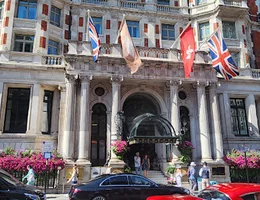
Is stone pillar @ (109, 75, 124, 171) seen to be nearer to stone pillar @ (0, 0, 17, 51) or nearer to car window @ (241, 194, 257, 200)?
stone pillar @ (0, 0, 17, 51)

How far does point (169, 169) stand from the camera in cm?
1886

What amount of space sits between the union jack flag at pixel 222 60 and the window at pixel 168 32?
7378 millimetres

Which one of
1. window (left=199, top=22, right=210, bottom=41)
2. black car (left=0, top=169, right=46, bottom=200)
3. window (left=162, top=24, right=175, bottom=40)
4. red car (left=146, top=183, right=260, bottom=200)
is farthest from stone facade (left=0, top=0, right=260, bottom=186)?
red car (left=146, top=183, right=260, bottom=200)

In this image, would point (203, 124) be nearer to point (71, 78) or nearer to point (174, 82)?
point (174, 82)

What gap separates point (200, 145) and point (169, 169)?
167 inches

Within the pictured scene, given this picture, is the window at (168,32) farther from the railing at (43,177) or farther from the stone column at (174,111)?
the railing at (43,177)

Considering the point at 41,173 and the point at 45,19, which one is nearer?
the point at 41,173

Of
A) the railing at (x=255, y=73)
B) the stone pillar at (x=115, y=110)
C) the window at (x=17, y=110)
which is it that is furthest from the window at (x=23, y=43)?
the railing at (x=255, y=73)

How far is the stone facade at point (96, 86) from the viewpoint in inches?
785

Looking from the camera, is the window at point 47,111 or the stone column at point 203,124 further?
the window at point 47,111

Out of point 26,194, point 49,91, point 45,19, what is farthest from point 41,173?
point 45,19

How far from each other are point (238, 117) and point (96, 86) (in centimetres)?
1465

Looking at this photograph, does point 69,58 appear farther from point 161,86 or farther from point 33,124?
point 161,86

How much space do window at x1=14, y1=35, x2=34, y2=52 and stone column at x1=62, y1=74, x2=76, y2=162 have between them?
6057 mm
